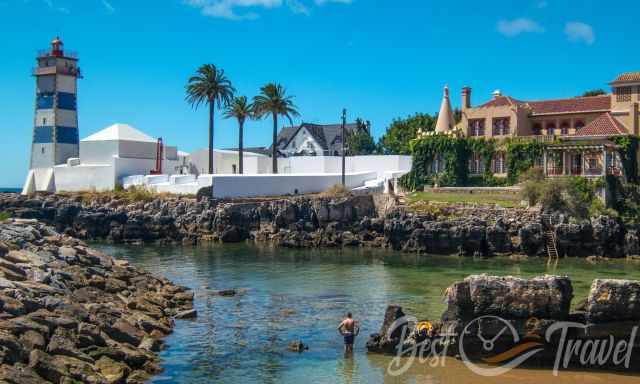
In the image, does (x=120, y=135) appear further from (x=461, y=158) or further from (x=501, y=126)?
(x=501, y=126)

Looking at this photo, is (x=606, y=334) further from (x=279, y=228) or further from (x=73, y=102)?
(x=73, y=102)

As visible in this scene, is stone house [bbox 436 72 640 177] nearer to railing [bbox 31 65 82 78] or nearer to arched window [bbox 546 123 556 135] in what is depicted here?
arched window [bbox 546 123 556 135]

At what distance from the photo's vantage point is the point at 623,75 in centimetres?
6250

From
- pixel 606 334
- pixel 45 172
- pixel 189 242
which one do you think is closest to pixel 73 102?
pixel 45 172

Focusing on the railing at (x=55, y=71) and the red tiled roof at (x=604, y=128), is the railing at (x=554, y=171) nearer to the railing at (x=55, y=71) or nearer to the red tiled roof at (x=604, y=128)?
the red tiled roof at (x=604, y=128)

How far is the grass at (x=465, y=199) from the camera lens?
58422mm

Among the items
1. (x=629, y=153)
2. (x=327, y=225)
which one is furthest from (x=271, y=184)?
(x=629, y=153)

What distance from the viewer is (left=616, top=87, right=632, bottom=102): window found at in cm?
6216

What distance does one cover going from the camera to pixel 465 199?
60969 millimetres

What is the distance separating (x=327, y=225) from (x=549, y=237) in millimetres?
18210

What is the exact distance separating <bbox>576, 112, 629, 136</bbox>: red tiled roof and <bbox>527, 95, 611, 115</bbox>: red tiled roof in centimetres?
262

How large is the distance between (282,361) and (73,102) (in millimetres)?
66185

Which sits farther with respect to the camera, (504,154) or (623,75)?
(504,154)

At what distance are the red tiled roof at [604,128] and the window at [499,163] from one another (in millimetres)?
7585
